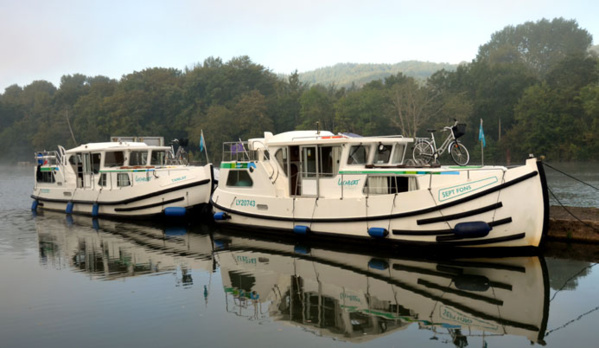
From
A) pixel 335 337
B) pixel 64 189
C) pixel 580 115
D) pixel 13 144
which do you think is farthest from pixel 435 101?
pixel 13 144

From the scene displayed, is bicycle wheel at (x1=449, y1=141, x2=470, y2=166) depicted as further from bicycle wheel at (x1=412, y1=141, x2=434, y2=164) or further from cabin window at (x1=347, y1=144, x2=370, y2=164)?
cabin window at (x1=347, y1=144, x2=370, y2=164)

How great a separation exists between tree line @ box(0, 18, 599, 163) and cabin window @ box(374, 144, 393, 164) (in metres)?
14.1

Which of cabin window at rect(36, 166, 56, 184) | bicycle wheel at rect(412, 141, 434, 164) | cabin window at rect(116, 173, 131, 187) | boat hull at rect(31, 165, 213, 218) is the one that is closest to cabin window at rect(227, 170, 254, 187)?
boat hull at rect(31, 165, 213, 218)

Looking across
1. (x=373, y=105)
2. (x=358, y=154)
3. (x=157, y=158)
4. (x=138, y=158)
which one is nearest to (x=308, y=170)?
(x=358, y=154)

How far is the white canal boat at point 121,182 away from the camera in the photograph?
21.9m

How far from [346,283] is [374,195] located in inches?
135

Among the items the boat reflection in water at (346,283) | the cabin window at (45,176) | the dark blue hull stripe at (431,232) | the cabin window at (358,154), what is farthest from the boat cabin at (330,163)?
the cabin window at (45,176)

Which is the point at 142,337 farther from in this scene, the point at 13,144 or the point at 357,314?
the point at 13,144

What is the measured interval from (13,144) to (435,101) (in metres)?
97.5

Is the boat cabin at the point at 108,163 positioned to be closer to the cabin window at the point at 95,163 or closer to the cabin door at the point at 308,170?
the cabin window at the point at 95,163

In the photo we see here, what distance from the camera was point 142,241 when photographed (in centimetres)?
1880

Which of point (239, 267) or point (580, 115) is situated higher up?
point (580, 115)

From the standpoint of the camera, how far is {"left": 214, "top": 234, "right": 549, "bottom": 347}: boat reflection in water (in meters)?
9.77

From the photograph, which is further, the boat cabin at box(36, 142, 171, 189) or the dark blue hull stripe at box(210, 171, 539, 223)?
the boat cabin at box(36, 142, 171, 189)
